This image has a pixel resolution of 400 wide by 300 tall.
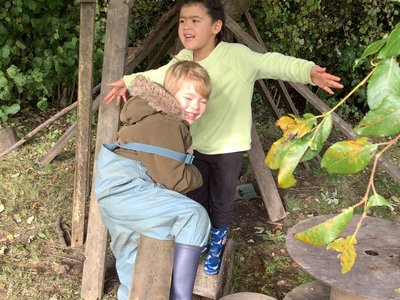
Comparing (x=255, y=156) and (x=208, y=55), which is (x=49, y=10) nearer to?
(x=255, y=156)

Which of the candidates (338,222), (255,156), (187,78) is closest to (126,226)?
(187,78)

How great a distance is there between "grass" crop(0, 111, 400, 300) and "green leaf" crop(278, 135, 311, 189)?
2768mm

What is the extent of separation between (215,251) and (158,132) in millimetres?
1170

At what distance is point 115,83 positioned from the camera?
3.02 m

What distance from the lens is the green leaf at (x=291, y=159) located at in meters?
0.87

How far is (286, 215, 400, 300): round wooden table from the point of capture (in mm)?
2275

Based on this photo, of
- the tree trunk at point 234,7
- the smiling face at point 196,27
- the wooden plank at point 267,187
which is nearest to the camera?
the smiling face at point 196,27

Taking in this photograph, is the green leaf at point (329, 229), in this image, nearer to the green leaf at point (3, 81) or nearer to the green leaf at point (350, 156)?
the green leaf at point (350, 156)

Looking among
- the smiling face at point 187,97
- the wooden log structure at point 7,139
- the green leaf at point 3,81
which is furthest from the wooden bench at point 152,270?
the green leaf at point 3,81

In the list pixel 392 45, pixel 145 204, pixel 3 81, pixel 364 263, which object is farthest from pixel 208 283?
pixel 3 81

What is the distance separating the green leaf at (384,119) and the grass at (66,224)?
2.93m

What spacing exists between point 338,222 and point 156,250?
44.3 inches

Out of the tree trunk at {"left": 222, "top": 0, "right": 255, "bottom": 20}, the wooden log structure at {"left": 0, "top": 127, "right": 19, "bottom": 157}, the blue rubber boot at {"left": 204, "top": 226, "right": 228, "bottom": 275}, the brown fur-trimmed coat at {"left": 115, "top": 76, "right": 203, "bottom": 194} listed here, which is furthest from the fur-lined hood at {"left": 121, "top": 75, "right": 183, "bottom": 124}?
the wooden log structure at {"left": 0, "top": 127, "right": 19, "bottom": 157}

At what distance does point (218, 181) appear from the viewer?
309 cm
